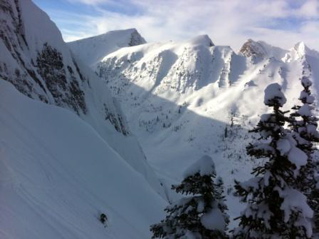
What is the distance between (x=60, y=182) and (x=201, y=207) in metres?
6.69

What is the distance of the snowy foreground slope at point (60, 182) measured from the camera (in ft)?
32.0

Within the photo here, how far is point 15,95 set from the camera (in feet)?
63.4

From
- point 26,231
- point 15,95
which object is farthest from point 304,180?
point 15,95

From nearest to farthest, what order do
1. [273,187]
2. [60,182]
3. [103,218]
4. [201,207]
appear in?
1. [273,187]
2. [201,207]
3. [60,182]
4. [103,218]

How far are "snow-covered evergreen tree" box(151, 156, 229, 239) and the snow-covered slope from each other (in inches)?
750

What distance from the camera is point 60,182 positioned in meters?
14.4

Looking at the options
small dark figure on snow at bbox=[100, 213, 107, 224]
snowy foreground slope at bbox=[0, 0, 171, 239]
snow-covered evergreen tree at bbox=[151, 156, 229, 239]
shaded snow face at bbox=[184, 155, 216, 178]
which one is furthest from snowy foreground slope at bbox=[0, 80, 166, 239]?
shaded snow face at bbox=[184, 155, 216, 178]

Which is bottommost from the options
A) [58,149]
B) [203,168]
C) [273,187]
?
[273,187]

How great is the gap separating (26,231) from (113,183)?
11.9m

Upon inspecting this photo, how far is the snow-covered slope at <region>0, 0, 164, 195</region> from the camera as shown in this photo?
28156 millimetres

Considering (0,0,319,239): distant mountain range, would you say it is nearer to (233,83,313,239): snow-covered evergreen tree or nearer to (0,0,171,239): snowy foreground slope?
(0,0,171,239): snowy foreground slope

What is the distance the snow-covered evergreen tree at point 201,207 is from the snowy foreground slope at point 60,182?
3057mm

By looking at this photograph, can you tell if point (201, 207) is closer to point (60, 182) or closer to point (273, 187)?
point (273, 187)

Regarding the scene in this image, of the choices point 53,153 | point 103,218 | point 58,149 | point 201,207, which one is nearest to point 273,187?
point 201,207
